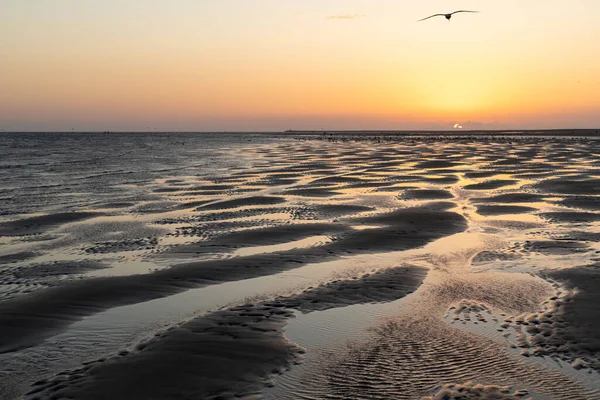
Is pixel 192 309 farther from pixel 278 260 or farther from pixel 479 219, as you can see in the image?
pixel 479 219

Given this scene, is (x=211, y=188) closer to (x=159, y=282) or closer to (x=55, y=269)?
(x=55, y=269)

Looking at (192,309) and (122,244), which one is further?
(122,244)

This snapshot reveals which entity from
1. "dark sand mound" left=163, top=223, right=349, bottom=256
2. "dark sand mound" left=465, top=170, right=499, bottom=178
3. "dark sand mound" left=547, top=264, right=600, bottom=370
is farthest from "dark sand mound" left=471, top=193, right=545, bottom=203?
"dark sand mound" left=547, top=264, right=600, bottom=370

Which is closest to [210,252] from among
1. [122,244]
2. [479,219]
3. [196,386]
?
[122,244]

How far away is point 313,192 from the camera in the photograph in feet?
102

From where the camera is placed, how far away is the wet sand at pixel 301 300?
25.9ft

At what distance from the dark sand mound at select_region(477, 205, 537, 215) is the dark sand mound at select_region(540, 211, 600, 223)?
1.29 metres

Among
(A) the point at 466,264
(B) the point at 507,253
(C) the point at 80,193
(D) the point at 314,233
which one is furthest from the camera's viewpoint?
(C) the point at 80,193

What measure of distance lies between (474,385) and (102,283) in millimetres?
9064

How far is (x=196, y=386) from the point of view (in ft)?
25.2

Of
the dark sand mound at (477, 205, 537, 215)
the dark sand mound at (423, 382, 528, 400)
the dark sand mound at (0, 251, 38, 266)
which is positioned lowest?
the dark sand mound at (423, 382, 528, 400)

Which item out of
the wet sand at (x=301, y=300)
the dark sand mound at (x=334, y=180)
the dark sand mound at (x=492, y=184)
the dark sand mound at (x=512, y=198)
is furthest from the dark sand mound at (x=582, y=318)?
the dark sand mound at (x=334, y=180)

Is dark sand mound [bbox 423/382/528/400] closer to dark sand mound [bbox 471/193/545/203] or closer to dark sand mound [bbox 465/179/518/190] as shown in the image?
dark sand mound [bbox 471/193/545/203]

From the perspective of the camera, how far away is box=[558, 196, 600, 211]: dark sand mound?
24366mm
